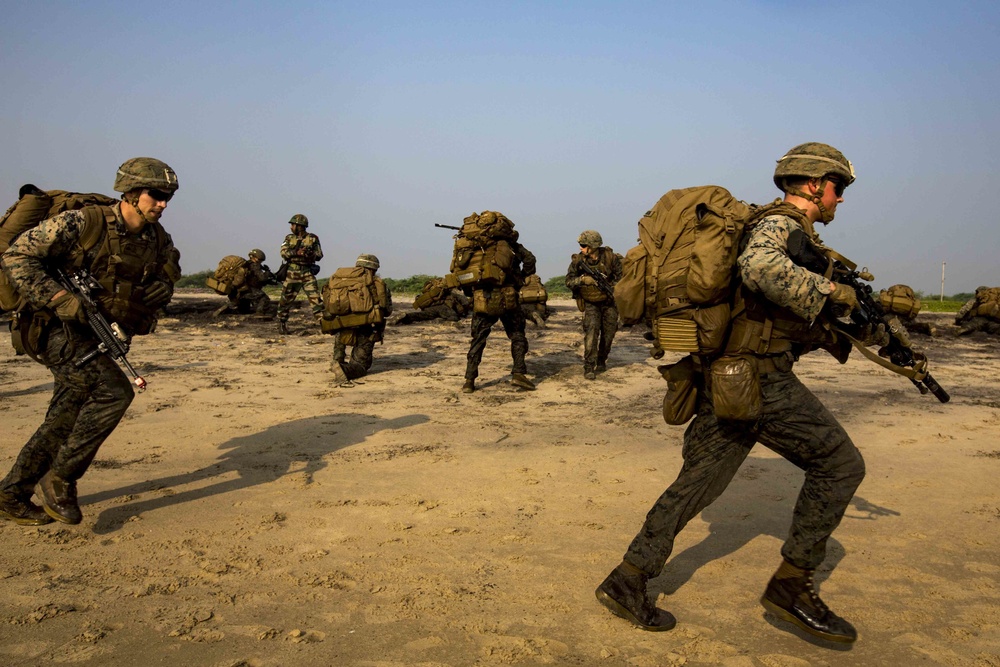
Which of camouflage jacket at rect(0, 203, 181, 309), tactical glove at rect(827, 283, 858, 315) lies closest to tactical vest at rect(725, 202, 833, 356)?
tactical glove at rect(827, 283, 858, 315)

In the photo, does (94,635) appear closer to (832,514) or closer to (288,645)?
(288,645)

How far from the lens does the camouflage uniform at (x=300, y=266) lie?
15.9 metres

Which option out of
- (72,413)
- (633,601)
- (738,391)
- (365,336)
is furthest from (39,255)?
(365,336)

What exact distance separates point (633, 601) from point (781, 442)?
3.15 feet

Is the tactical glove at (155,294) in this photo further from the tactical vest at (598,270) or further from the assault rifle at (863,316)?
the tactical vest at (598,270)

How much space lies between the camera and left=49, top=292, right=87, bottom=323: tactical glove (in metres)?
4.37

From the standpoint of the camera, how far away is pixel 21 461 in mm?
4645

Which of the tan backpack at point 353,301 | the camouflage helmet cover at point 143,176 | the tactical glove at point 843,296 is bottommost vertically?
the tan backpack at point 353,301

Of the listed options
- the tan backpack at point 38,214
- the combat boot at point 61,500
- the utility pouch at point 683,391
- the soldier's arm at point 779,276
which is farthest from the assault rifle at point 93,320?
the soldier's arm at point 779,276

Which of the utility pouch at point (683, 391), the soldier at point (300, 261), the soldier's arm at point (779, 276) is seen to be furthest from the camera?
the soldier at point (300, 261)

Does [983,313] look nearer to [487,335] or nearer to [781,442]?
[487,335]

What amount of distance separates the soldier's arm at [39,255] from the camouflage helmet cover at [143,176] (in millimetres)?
339

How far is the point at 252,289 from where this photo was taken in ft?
58.4

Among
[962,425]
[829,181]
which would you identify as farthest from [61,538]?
[962,425]
